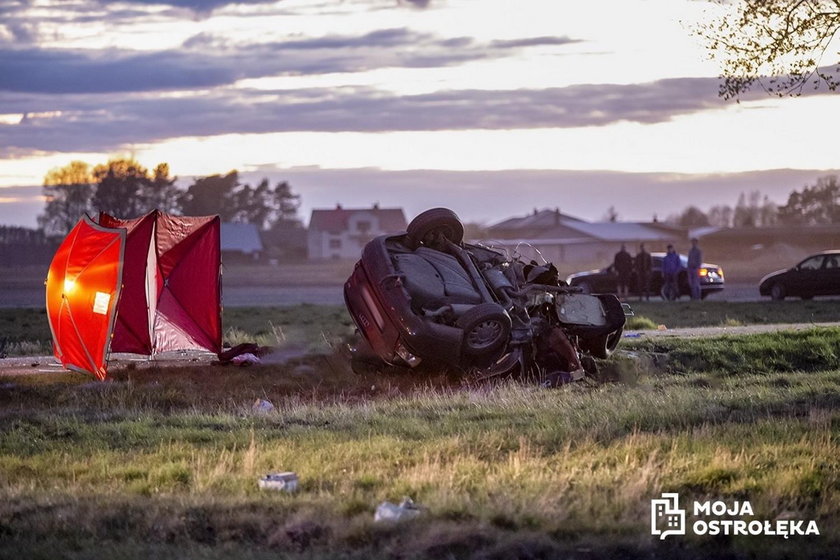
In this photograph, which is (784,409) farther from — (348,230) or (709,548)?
(348,230)

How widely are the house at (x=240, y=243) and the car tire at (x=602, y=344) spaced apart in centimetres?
8276

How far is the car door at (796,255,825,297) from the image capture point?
115ft

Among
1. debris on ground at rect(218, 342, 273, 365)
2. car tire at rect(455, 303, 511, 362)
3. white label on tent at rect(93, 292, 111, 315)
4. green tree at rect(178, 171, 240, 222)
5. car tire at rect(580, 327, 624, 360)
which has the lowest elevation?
debris on ground at rect(218, 342, 273, 365)

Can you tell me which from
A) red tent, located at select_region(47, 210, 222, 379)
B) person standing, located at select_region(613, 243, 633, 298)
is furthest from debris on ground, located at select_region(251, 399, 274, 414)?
person standing, located at select_region(613, 243, 633, 298)

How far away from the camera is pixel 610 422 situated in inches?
461

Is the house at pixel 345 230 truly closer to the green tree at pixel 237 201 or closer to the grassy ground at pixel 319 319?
the green tree at pixel 237 201

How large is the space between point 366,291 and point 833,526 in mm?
8042

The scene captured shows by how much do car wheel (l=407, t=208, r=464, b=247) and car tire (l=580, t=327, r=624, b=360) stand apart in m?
2.22

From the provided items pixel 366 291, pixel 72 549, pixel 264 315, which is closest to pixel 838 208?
pixel 264 315

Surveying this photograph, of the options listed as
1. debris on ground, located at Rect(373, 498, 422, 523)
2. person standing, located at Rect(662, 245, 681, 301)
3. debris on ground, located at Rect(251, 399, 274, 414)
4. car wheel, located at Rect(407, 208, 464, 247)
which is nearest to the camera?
debris on ground, located at Rect(373, 498, 422, 523)

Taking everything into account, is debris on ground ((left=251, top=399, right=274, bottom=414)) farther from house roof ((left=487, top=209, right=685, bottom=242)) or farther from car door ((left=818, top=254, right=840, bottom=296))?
house roof ((left=487, top=209, right=685, bottom=242))

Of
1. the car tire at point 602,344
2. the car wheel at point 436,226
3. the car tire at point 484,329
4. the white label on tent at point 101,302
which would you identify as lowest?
the car tire at point 602,344

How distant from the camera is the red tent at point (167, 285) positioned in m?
17.4

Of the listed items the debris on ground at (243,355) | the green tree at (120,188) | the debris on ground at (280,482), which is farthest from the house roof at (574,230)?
the debris on ground at (280,482)
